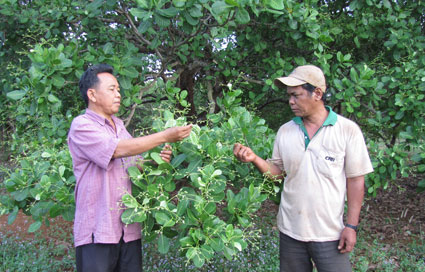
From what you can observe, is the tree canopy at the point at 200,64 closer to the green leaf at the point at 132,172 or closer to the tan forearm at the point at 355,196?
the green leaf at the point at 132,172

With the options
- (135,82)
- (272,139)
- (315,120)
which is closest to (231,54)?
(135,82)

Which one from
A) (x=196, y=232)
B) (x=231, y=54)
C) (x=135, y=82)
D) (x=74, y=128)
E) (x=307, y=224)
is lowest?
(x=307, y=224)

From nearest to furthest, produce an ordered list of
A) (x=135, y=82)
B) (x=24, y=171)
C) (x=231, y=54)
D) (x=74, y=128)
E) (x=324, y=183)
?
(x=74, y=128) → (x=324, y=183) → (x=24, y=171) → (x=135, y=82) → (x=231, y=54)

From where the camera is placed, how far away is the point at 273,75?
3.67 m

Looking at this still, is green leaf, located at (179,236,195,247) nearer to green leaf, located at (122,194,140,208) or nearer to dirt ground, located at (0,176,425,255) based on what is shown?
green leaf, located at (122,194,140,208)

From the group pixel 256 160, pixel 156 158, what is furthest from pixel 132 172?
pixel 256 160

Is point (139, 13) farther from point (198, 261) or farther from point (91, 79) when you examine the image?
point (198, 261)

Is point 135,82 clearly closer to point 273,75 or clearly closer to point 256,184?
point 273,75

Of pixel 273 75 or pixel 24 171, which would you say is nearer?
pixel 24 171

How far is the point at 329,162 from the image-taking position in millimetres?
2098

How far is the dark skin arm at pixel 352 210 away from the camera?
2072mm

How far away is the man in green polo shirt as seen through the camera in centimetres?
209

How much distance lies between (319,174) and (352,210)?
0.31 meters

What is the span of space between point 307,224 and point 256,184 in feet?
1.29
